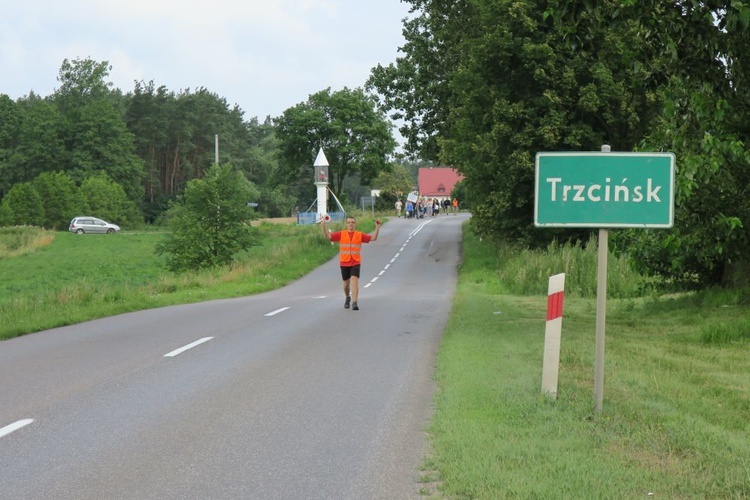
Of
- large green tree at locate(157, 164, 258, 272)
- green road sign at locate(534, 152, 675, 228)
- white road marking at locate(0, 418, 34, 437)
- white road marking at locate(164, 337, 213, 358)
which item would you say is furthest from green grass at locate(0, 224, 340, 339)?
green road sign at locate(534, 152, 675, 228)

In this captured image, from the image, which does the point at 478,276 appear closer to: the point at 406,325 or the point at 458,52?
the point at 458,52

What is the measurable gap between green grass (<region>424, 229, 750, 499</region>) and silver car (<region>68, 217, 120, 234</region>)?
75.6 metres

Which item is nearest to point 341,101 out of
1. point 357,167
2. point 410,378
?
point 357,167

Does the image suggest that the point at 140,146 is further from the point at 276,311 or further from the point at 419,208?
the point at 276,311

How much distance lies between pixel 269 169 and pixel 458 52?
93341 mm

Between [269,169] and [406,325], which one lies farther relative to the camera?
[269,169]

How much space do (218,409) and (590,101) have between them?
23498 millimetres

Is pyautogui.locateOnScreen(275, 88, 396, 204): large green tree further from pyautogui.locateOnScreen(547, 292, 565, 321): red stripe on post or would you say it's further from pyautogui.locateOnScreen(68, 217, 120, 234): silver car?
pyautogui.locateOnScreen(547, 292, 565, 321): red stripe on post

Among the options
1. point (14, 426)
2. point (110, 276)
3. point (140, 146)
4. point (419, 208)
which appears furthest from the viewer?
point (140, 146)

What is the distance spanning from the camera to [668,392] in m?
8.48

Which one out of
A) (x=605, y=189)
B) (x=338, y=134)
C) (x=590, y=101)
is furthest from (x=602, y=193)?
(x=338, y=134)

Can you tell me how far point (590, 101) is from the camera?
29062 millimetres

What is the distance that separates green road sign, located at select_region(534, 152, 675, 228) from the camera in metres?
7.36

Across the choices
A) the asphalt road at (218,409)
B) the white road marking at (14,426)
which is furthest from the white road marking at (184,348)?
the white road marking at (14,426)
